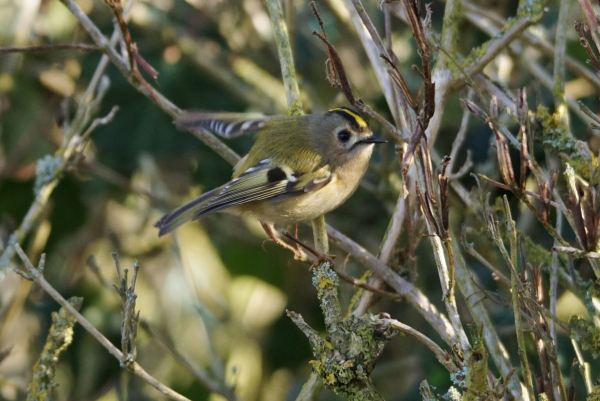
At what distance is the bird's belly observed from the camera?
7.20 ft

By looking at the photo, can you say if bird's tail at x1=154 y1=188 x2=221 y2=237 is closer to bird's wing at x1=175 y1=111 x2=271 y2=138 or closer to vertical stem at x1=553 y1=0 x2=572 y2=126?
bird's wing at x1=175 y1=111 x2=271 y2=138

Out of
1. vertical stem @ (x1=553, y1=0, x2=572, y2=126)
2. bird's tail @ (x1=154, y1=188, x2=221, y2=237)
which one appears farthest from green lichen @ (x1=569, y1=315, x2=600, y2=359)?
bird's tail @ (x1=154, y1=188, x2=221, y2=237)

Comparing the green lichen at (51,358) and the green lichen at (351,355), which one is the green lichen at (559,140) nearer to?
the green lichen at (351,355)

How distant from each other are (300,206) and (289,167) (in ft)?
0.74

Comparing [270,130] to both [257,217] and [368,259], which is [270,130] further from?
[368,259]

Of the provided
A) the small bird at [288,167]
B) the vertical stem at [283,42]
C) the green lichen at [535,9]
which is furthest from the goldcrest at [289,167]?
the green lichen at [535,9]

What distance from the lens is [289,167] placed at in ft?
7.88

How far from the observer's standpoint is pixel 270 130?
246cm

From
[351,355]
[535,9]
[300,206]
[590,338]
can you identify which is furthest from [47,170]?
[590,338]

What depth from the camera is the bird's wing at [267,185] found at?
7.60 feet

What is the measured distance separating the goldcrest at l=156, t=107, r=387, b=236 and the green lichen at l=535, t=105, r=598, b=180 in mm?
698

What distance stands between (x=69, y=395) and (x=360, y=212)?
5.49ft

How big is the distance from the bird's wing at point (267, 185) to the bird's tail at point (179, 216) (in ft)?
0.20

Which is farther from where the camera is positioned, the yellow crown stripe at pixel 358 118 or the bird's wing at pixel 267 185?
the yellow crown stripe at pixel 358 118
